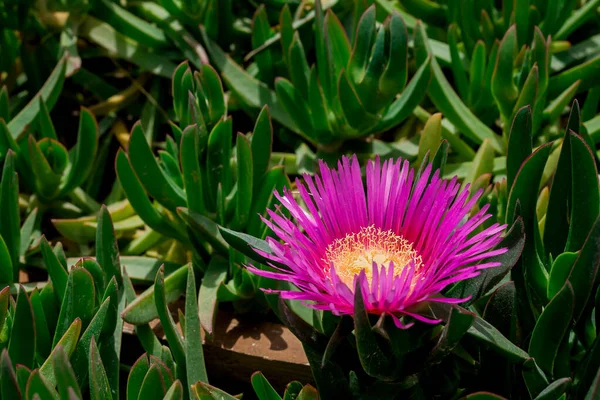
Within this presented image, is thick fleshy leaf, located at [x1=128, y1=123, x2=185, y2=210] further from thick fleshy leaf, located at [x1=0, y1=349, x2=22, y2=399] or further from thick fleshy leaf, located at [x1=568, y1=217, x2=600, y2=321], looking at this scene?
thick fleshy leaf, located at [x1=568, y1=217, x2=600, y2=321]

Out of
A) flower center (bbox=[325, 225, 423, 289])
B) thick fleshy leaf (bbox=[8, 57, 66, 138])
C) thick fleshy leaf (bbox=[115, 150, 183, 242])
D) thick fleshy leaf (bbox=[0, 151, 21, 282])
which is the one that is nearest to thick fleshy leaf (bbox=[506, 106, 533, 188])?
flower center (bbox=[325, 225, 423, 289])

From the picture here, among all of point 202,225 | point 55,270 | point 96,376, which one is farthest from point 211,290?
point 96,376

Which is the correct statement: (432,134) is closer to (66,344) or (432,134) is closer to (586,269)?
(586,269)

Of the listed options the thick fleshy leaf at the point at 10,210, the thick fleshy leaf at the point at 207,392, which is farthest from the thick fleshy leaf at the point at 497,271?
the thick fleshy leaf at the point at 10,210

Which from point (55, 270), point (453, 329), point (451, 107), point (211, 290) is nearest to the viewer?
point (453, 329)

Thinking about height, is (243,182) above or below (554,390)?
above

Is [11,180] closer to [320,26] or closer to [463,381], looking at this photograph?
[320,26]

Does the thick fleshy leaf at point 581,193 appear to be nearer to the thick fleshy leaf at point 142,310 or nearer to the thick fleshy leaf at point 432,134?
→ the thick fleshy leaf at point 432,134

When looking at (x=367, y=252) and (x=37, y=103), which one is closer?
(x=367, y=252)
